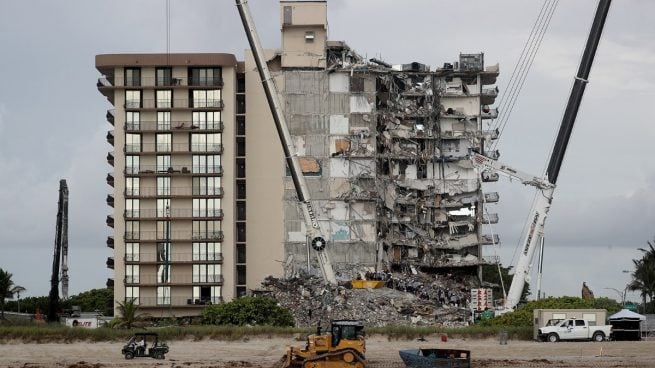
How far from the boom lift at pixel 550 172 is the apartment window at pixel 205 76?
33.1 meters

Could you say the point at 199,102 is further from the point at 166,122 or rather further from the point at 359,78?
the point at 359,78

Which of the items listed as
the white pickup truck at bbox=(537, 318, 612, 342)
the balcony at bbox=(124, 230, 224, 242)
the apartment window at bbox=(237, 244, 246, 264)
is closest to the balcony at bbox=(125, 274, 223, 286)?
the balcony at bbox=(124, 230, 224, 242)

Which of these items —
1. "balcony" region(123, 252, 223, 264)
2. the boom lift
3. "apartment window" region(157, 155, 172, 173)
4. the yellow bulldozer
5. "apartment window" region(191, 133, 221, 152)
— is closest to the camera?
the yellow bulldozer

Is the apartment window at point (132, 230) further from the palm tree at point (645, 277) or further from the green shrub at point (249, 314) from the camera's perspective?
the palm tree at point (645, 277)

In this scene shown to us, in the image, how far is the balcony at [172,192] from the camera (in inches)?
5295

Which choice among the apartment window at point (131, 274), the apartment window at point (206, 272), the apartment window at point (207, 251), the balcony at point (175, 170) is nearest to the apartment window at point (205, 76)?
the balcony at point (175, 170)

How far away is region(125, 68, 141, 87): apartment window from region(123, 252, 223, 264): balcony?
17.5m

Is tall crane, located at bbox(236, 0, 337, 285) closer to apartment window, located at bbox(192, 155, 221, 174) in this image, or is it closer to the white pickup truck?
apartment window, located at bbox(192, 155, 221, 174)

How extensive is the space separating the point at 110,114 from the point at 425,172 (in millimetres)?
35132

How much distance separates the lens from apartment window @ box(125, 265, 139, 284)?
134 m

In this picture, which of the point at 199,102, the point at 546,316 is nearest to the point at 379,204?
the point at 199,102

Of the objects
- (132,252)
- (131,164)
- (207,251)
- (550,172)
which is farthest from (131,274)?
(550,172)

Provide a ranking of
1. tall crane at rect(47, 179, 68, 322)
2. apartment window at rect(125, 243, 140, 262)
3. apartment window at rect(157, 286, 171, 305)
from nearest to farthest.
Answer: tall crane at rect(47, 179, 68, 322), apartment window at rect(157, 286, 171, 305), apartment window at rect(125, 243, 140, 262)

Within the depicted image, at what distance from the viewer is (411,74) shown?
5743 inches
